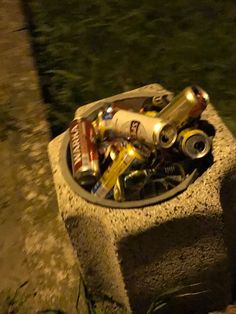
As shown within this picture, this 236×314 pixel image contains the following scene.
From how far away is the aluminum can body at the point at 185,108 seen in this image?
177cm

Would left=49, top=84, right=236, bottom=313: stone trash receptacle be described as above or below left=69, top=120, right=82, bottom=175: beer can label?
below

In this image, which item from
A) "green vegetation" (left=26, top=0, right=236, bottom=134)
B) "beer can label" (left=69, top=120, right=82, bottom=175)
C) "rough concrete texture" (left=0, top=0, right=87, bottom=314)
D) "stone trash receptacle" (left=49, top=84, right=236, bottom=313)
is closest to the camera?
"stone trash receptacle" (left=49, top=84, right=236, bottom=313)

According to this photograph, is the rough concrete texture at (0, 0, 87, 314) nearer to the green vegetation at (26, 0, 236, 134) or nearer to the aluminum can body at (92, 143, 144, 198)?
the green vegetation at (26, 0, 236, 134)

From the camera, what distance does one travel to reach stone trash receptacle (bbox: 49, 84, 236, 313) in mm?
1694

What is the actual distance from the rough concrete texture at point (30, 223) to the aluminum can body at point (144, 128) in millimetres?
567

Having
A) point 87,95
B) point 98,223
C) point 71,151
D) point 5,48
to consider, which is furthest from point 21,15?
point 98,223

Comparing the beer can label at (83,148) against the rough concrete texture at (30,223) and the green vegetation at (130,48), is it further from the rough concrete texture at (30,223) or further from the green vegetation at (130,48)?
the green vegetation at (130,48)

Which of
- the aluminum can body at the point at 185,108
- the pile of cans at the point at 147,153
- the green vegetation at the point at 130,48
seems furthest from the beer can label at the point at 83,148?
the green vegetation at the point at 130,48

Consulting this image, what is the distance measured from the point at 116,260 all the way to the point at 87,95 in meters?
1.44

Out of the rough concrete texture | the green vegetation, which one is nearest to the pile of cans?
the rough concrete texture

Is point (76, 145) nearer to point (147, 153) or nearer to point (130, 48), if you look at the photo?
point (147, 153)

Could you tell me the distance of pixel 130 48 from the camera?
3336 mm

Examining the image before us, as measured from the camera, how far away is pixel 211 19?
3455 mm

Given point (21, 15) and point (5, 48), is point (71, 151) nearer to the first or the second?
point (5, 48)
